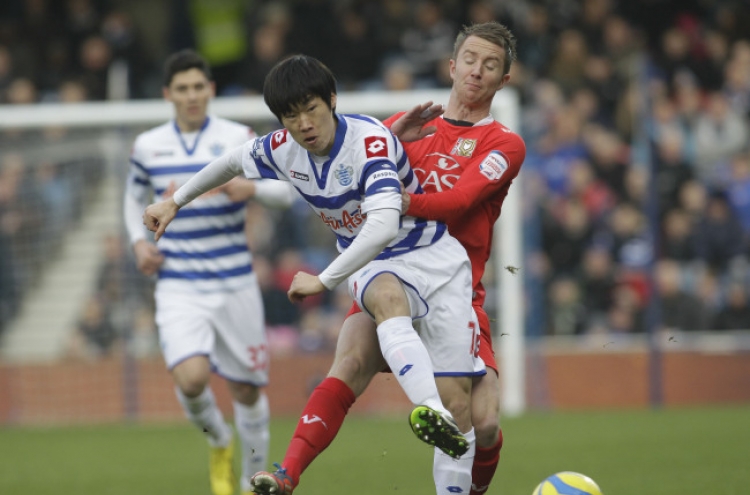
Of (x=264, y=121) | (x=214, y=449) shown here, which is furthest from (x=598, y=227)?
(x=214, y=449)

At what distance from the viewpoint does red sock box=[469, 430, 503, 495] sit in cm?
653

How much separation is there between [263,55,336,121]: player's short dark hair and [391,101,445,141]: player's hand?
593 millimetres

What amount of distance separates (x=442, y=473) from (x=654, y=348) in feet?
27.4

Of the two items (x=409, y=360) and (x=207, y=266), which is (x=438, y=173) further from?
(x=207, y=266)

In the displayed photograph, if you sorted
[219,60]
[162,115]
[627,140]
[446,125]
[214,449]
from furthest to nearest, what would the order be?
[219,60], [627,140], [162,115], [214,449], [446,125]

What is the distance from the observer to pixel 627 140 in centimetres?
1573

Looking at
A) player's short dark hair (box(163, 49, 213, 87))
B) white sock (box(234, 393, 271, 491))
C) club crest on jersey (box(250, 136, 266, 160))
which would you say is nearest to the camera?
club crest on jersey (box(250, 136, 266, 160))

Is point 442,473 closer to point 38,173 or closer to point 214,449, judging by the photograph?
point 214,449

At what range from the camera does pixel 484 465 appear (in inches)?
259

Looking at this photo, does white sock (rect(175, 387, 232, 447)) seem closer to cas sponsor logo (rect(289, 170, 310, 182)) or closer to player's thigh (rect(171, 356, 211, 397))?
player's thigh (rect(171, 356, 211, 397))

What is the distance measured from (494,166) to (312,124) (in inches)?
39.3

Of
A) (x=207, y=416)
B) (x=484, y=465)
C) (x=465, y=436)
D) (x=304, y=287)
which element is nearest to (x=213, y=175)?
(x=304, y=287)

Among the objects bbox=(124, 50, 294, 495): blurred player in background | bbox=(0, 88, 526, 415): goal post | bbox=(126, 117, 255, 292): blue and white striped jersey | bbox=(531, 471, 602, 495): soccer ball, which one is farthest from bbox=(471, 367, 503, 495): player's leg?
bbox=(0, 88, 526, 415): goal post

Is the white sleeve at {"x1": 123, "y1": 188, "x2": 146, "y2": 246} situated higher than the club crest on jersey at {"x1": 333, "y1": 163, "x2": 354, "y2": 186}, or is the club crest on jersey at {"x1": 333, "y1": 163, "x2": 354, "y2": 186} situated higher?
the club crest on jersey at {"x1": 333, "y1": 163, "x2": 354, "y2": 186}
